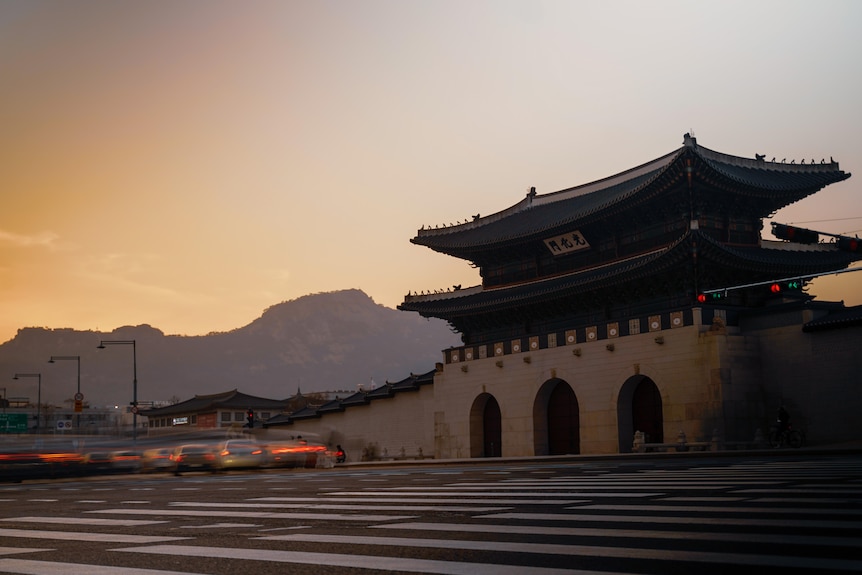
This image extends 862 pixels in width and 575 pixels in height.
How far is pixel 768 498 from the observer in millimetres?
10648

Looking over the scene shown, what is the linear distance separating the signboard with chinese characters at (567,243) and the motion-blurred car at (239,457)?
20679 millimetres

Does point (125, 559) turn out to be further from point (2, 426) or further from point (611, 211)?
point (2, 426)

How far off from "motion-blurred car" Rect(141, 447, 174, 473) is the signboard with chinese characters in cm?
2173

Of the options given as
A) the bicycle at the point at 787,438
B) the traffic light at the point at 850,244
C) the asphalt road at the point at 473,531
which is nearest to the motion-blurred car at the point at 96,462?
the asphalt road at the point at 473,531

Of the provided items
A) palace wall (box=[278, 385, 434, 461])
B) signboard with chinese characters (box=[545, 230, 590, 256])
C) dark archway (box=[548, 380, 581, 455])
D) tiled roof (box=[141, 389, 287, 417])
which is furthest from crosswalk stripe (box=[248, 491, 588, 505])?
tiled roof (box=[141, 389, 287, 417])

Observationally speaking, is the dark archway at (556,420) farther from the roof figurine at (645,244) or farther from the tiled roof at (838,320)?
the tiled roof at (838,320)

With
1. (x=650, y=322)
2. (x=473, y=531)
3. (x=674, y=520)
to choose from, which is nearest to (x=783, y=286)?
(x=650, y=322)

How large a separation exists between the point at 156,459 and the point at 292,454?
758cm

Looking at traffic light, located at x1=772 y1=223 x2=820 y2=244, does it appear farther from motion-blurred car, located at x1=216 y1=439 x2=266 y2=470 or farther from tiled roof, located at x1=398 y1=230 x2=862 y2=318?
motion-blurred car, located at x1=216 y1=439 x2=266 y2=470

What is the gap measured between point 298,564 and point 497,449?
41.4 metres

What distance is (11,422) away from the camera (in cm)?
7900

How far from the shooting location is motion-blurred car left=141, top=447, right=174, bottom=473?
3534 centimetres

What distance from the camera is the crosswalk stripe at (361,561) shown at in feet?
→ 20.2

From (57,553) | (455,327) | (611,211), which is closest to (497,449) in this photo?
(455,327)
